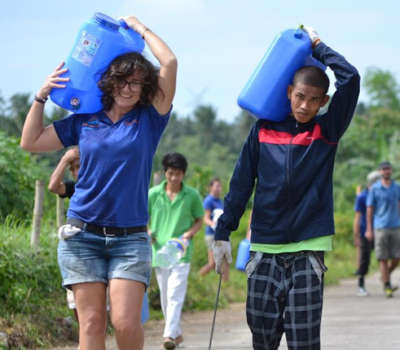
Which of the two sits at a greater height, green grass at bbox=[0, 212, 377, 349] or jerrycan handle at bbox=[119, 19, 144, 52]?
jerrycan handle at bbox=[119, 19, 144, 52]

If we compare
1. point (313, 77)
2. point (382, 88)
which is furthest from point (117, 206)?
point (382, 88)

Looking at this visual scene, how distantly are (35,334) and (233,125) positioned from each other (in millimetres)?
69652

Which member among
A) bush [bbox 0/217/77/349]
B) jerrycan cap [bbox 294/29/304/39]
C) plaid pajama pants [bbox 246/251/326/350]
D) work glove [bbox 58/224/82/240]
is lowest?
bush [bbox 0/217/77/349]

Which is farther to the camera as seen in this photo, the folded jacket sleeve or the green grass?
the green grass

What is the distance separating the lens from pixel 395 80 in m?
52.9

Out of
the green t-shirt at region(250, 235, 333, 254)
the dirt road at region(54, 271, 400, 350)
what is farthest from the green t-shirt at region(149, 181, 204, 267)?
the green t-shirt at region(250, 235, 333, 254)

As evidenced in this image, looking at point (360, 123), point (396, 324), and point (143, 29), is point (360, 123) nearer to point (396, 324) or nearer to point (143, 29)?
point (396, 324)

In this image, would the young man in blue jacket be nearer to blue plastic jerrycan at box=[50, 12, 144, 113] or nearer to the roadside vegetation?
blue plastic jerrycan at box=[50, 12, 144, 113]

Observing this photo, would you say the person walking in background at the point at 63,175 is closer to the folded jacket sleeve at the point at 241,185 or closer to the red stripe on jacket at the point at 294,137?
the folded jacket sleeve at the point at 241,185

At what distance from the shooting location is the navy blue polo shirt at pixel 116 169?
4445 mm

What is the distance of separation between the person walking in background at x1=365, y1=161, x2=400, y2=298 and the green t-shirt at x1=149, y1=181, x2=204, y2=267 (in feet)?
16.3

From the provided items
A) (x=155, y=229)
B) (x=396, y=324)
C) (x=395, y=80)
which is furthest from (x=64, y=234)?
(x=395, y=80)

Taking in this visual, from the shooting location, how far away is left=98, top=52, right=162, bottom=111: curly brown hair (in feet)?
15.1

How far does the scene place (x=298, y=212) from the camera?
4570 mm
